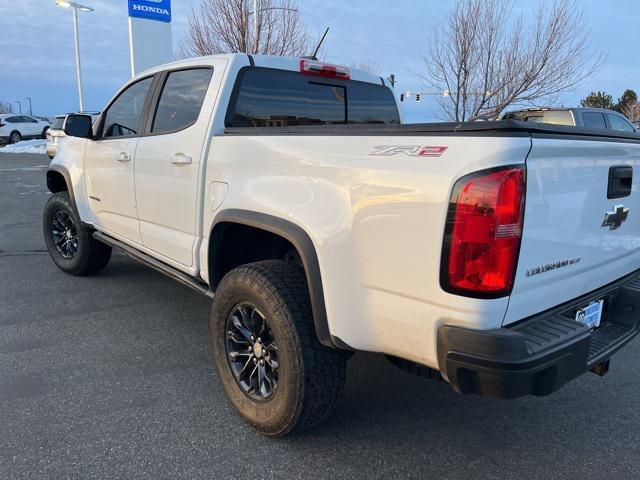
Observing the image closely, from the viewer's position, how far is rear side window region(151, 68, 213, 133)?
3.29 metres

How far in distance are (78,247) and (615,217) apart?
15.0ft

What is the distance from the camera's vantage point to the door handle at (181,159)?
10.3ft

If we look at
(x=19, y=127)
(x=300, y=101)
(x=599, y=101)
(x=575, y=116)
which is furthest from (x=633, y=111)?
(x=19, y=127)

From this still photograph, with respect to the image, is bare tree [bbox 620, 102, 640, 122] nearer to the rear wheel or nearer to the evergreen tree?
the evergreen tree

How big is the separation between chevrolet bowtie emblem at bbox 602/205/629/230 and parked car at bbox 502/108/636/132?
9258 mm

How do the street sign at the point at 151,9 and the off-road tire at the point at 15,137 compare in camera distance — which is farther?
the off-road tire at the point at 15,137

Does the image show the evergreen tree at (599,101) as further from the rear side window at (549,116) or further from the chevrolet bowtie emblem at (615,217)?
the chevrolet bowtie emblem at (615,217)

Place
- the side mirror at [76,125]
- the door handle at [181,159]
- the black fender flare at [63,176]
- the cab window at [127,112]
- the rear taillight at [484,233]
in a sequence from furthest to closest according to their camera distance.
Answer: the black fender flare at [63,176] < the side mirror at [76,125] < the cab window at [127,112] < the door handle at [181,159] < the rear taillight at [484,233]

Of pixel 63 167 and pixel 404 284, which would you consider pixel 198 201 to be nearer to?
pixel 404 284

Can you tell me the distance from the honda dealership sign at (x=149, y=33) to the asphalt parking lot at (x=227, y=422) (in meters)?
13.6

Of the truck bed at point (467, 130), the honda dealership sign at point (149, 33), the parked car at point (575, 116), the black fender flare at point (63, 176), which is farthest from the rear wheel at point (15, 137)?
the truck bed at point (467, 130)

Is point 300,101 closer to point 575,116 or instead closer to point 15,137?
point 575,116

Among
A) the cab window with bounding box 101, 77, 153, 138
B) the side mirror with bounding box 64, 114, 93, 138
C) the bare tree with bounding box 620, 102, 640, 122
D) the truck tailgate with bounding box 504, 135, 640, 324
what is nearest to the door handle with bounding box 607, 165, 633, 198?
the truck tailgate with bounding box 504, 135, 640, 324

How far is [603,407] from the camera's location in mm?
3023
